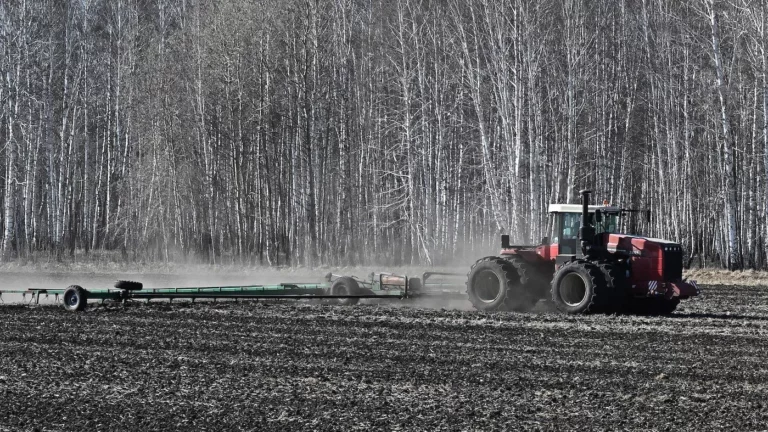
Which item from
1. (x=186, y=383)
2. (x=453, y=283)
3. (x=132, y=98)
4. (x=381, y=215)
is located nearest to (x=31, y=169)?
(x=132, y=98)

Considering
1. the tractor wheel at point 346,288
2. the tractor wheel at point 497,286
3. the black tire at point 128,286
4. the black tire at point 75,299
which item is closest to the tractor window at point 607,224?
the tractor wheel at point 497,286

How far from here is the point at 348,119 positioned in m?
40.1

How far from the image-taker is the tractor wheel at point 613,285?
1756cm

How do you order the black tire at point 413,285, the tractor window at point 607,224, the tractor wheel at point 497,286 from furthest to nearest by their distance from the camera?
the black tire at point 413,285 < the tractor wheel at point 497,286 < the tractor window at point 607,224

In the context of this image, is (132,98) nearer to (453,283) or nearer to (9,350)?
(453,283)

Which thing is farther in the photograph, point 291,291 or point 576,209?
point 291,291

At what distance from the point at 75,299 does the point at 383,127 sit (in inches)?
984

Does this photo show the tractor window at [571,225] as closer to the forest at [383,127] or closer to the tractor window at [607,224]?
the tractor window at [607,224]

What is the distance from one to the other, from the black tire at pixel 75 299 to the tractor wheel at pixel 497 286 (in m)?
7.19

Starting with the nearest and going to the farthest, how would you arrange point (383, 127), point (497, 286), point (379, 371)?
point (379, 371) < point (497, 286) < point (383, 127)

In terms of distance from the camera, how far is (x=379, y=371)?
12.0 m

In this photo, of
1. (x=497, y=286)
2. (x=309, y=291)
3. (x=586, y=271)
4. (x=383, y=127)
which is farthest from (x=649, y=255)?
(x=383, y=127)

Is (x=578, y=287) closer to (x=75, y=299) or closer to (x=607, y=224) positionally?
(x=607, y=224)

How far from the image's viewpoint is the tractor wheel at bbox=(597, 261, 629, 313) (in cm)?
1756
